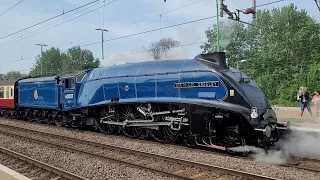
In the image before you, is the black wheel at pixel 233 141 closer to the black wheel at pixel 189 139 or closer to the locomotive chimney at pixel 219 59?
the black wheel at pixel 189 139

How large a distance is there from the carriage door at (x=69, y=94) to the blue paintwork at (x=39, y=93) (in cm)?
109

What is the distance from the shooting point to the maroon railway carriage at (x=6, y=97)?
26.7m

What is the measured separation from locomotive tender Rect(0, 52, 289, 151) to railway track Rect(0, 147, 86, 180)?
441cm

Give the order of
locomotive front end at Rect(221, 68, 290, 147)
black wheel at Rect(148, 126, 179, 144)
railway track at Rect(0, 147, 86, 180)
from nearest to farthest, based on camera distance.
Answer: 1. railway track at Rect(0, 147, 86, 180)
2. locomotive front end at Rect(221, 68, 290, 147)
3. black wheel at Rect(148, 126, 179, 144)

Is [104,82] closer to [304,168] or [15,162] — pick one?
[15,162]

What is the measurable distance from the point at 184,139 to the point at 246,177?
4529 mm

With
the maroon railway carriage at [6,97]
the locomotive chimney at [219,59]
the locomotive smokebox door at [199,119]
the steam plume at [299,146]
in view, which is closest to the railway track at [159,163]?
the locomotive smokebox door at [199,119]

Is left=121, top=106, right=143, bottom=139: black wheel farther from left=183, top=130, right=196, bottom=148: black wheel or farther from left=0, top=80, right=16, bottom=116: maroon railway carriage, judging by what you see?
left=0, top=80, right=16, bottom=116: maroon railway carriage

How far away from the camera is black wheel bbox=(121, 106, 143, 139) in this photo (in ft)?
46.7

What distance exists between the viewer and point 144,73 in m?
13.8

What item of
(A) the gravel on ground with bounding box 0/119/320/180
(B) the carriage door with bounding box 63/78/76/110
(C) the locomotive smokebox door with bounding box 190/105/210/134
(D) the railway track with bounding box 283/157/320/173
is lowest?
(D) the railway track with bounding box 283/157/320/173

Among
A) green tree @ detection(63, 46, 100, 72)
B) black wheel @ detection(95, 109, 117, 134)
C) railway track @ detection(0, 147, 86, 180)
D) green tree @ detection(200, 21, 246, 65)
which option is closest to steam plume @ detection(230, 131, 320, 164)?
railway track @ detection(0, 147, 86, 180)

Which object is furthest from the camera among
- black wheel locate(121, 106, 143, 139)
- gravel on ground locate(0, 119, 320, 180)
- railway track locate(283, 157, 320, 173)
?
black wheel locate(121, 106, 143, 139)

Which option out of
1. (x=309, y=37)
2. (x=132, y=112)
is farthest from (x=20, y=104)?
(x=309, y=37)
